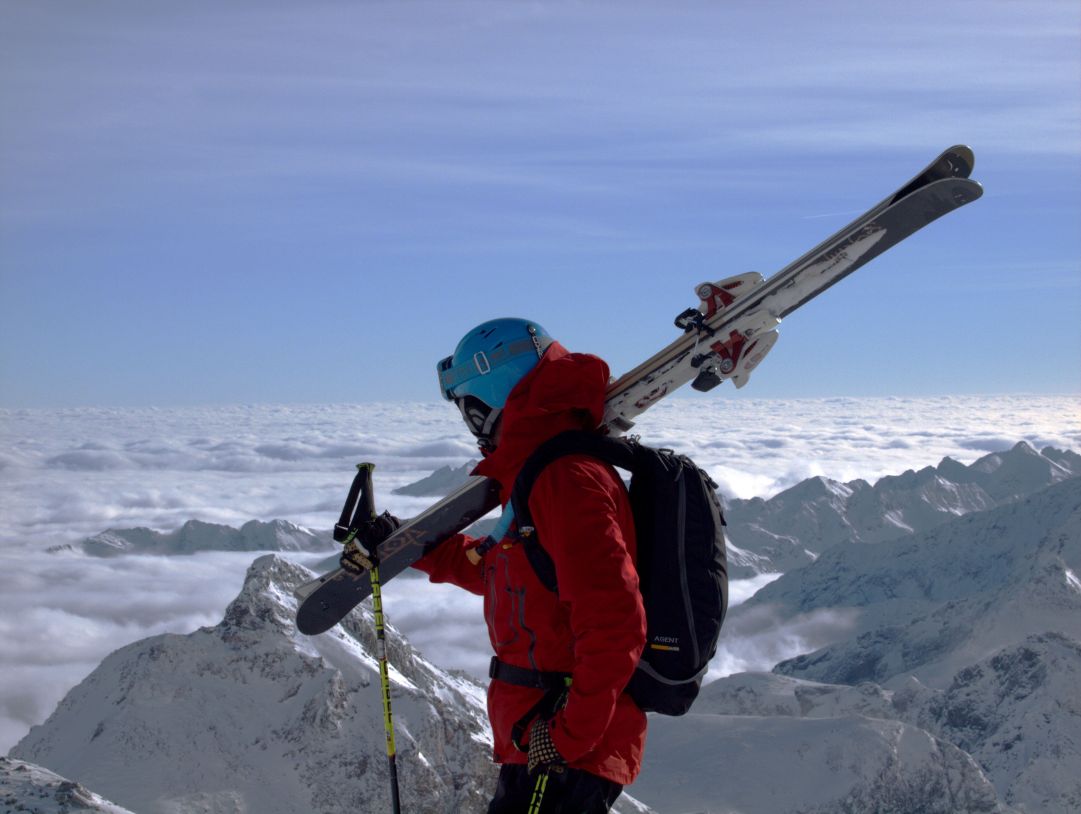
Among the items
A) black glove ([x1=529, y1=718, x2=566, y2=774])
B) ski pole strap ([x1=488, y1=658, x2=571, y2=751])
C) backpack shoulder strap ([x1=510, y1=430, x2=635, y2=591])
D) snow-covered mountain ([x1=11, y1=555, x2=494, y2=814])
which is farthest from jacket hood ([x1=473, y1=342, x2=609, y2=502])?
snow-covered mountain ([x1=11, y1=555, x2=494, y2=814])

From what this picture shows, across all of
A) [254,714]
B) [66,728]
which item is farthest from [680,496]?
[66,728]

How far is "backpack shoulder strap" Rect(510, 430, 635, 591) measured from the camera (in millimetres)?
6180

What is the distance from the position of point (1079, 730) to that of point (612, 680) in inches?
7584

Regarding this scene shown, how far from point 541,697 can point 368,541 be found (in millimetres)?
2375

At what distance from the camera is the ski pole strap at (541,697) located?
645 cm

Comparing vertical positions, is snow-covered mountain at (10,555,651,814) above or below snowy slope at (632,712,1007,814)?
above

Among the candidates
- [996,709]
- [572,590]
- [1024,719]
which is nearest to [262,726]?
[572,590]

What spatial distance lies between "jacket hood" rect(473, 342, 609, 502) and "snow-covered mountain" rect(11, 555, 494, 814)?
2554 inches

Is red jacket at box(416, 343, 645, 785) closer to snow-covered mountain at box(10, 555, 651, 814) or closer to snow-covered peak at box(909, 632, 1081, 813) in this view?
snow-covered mountain at box(10, 555, 651, 814)

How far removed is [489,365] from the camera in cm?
709

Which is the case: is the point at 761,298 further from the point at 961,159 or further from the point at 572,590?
the point at 572,590

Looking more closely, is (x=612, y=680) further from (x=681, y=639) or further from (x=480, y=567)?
(x=480, y=567)

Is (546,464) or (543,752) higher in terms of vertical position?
(546,464)

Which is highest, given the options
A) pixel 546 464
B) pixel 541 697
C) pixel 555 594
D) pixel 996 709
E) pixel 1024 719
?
pixel 546 464
